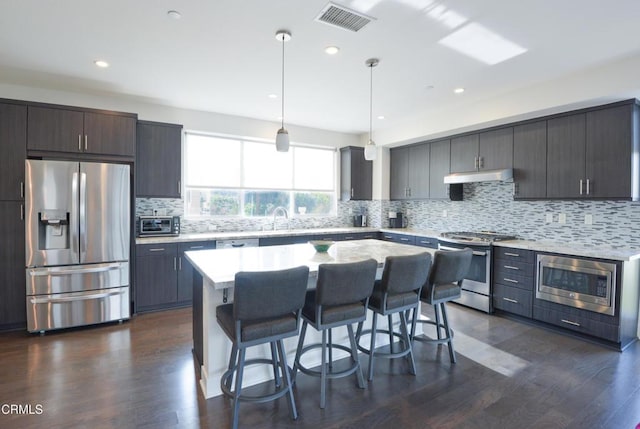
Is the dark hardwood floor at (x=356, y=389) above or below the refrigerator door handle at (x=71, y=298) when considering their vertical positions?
below

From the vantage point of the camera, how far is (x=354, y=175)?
5949 mm

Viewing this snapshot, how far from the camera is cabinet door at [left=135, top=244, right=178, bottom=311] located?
3951 mm

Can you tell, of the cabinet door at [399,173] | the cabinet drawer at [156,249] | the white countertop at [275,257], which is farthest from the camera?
the cabinet door at [399,173]

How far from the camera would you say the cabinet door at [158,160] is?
4188 mm

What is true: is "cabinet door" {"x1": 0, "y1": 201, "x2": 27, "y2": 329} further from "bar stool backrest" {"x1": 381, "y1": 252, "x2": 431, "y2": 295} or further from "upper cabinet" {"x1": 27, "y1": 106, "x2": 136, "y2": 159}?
"bar stool backrest" {"x1": 381, "y1": 252, "x2": 431, "y2": 295}

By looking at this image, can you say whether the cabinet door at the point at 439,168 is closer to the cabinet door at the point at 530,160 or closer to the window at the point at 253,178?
the cabinet door at the point at 530,160

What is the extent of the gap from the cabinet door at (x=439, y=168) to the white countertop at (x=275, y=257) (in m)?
2.02

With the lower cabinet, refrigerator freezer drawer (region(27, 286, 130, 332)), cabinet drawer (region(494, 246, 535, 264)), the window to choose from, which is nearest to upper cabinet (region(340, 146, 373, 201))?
the window

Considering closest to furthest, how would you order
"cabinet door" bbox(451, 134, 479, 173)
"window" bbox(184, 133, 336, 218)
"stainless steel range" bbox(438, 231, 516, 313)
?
1. "stainless steel range" bbox(438, 231, 516, 313)
2. "cabinet door" bbox(451, 134, 479, 173)
3. "window" bbox(184, 133, 336, 218)

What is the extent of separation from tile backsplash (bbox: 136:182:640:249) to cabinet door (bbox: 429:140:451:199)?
348 millimetres

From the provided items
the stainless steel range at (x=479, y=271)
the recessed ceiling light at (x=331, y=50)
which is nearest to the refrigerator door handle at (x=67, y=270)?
the recessed ceiling light at (x=331, y=50)

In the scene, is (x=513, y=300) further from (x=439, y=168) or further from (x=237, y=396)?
(x=237, y=396)

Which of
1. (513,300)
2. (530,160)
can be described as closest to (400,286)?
(513,300)

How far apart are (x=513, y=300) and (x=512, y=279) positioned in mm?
247
